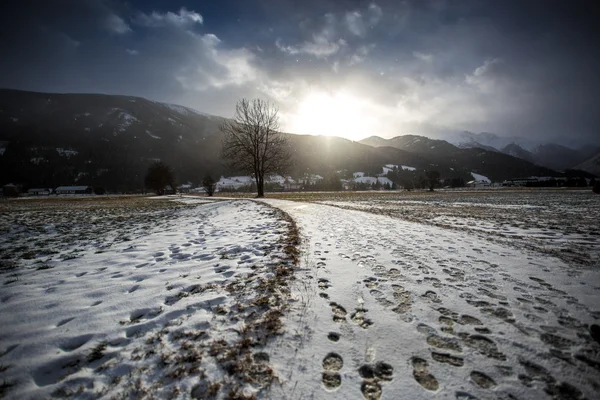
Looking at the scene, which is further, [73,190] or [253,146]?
[73,190]

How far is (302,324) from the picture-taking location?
3266mm

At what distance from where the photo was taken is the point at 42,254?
705 centimetres

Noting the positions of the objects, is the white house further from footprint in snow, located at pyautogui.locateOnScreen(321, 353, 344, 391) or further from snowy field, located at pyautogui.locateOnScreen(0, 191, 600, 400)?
footprint in snow, located at pyautogui.locateOnScreen(321, 353, 344, 391)

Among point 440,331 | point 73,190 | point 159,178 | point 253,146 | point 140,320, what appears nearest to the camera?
point 440,331

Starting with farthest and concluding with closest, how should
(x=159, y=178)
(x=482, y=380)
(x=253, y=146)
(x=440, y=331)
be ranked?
(x=159, y=178), (x=253, y=146), (x=440, y=331), (x=482, y=380)

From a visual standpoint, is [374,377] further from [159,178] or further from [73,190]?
[73,190]

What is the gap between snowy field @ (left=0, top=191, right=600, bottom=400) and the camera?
2.32m

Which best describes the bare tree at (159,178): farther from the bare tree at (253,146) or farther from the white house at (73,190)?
the white house at (73,190)

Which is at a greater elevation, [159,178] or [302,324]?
[159,178]

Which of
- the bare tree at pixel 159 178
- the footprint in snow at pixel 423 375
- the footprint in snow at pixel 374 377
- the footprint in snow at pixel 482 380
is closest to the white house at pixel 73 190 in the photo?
the bare tree at pixel 159 178

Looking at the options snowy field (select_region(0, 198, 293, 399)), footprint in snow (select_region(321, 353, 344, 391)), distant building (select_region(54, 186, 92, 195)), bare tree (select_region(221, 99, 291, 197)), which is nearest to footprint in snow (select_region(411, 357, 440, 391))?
footprint in snow (select_region(321, 353, 344, 391))

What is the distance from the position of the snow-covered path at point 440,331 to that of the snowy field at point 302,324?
0.06 feet

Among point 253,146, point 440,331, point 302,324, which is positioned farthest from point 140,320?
point 253,146

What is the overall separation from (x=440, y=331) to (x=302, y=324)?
188cm
